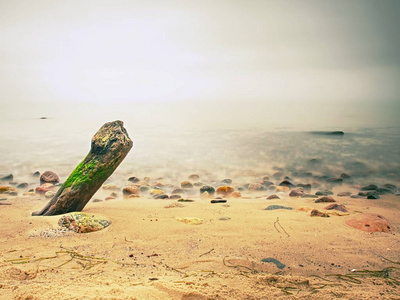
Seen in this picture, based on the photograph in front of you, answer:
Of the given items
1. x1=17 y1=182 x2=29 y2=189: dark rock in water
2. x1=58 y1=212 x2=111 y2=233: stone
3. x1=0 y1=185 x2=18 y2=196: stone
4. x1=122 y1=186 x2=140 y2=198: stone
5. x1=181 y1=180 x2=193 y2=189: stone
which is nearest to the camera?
x1=58 y1=212 x2=111 y2=233: stone

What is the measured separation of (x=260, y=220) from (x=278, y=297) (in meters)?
2.48

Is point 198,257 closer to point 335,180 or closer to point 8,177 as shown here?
point 335,180

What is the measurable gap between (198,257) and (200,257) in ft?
0.08

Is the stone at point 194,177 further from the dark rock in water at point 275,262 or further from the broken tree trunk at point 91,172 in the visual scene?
the dark rock in water at point 275,262

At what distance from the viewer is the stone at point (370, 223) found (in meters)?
5.03

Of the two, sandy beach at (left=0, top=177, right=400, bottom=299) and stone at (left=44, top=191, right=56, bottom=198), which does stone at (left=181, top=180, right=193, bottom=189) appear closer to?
stone at (left=44, top=191, right=56, bottom=198)

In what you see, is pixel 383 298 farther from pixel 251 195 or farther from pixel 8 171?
pixel 8 171

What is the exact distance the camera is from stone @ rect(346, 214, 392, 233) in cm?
503

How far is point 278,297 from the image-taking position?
3053mm

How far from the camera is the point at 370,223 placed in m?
5.13

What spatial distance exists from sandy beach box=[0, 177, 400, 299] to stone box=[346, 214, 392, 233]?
12 centimetres

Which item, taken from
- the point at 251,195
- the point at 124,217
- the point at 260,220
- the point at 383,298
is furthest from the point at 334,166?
the point at 383,298

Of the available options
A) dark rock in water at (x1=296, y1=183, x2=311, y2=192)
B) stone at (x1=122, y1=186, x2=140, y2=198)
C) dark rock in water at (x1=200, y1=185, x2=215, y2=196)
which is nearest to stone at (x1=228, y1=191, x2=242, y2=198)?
dark rock in water at (x1=200, y1=185, x2=215, y2=196)

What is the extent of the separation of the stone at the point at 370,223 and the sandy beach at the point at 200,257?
0.12 m
